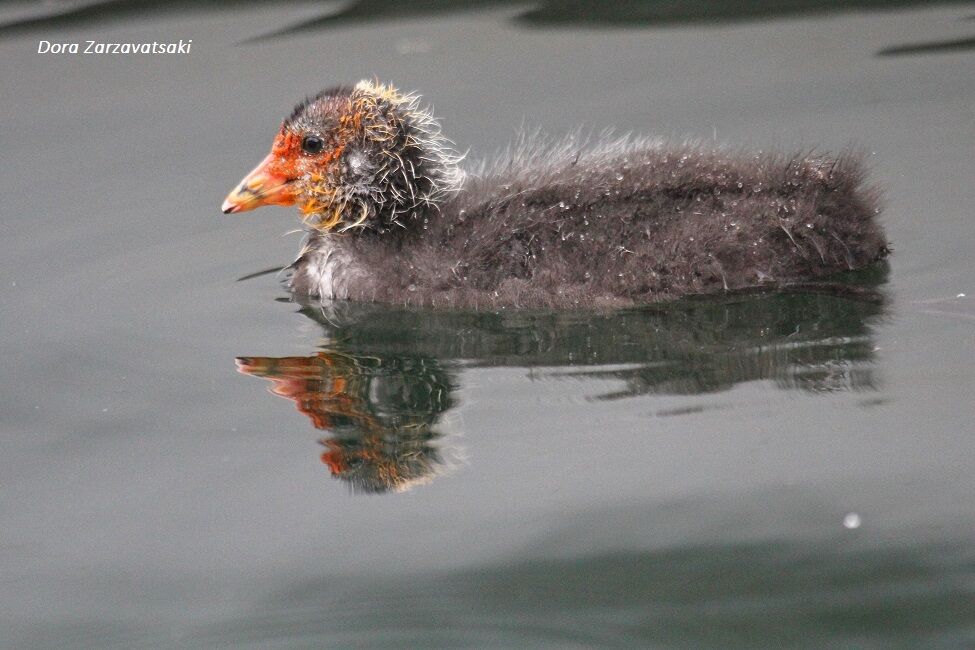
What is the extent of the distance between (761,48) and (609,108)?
132 centimetres

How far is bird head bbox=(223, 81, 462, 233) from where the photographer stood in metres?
6.66

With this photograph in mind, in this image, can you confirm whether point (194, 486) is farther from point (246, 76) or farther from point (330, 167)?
point (246, 76)

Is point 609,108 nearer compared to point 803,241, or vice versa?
point 803,241

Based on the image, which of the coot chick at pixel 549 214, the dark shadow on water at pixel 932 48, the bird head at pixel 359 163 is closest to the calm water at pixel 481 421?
the coot chick at pixel 549 214

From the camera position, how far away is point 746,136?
841 cm

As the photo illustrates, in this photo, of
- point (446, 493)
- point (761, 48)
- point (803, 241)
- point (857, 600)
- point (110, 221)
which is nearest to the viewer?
point (857, 600)

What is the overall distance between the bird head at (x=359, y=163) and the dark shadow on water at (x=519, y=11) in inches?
138

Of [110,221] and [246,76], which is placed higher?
[246,76]

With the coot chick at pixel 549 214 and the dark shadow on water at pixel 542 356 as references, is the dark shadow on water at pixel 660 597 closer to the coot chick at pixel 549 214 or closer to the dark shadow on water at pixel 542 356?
the dark shadow on water at pixel 542 356

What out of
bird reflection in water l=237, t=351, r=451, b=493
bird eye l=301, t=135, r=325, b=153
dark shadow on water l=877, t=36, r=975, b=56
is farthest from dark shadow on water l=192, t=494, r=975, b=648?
dark shadow on water l=877, t=36, r=975, b=56

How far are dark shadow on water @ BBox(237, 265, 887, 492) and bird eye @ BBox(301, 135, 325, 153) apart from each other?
2.37ft

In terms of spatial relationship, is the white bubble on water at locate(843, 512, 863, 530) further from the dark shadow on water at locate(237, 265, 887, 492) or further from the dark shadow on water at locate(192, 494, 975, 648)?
the dark shadow on water at locate(237, 265, 887, 492)

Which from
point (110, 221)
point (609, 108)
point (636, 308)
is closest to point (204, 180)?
point (110, 221)

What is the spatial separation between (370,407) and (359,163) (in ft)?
4.49
